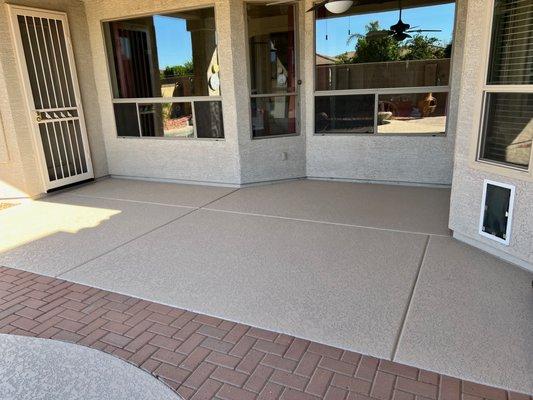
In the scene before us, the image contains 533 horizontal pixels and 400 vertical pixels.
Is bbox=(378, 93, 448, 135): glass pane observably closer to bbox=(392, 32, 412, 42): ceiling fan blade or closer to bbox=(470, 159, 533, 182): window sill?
bbox=(392, 32, 412, 42): ceiling fan blade

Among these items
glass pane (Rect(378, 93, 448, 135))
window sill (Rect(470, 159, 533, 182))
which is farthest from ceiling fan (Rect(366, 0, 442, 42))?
window sill (Rect(470, 159, 533, 182))

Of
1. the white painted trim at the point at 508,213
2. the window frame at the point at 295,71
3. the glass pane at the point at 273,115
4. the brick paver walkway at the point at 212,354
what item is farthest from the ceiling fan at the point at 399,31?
the brick paver walkway at the point at 212,354

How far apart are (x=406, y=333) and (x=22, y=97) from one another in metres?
5.81

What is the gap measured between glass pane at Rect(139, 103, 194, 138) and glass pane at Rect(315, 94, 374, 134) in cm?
198

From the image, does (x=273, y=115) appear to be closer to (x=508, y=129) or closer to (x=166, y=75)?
(x=166, y=75)

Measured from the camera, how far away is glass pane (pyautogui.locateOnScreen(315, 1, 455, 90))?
541cm

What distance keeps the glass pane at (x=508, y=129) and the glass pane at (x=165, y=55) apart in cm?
375

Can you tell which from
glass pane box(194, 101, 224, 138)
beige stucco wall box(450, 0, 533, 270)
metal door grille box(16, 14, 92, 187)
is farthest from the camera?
glass pane box(194, 101, 224, 138)

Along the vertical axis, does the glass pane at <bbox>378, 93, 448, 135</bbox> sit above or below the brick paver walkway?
above

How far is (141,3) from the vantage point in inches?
244

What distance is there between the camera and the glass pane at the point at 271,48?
5.88 m

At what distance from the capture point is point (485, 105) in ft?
11.6

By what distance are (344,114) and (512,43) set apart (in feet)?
9.53

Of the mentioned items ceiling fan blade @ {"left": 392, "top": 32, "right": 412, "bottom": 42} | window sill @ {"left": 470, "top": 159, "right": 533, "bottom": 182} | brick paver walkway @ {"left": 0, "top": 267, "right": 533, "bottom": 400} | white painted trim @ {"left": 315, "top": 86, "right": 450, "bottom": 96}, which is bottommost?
brick paver walkway @ {"left": 0, "top": 267, "right": 533, "bottom": 400}
